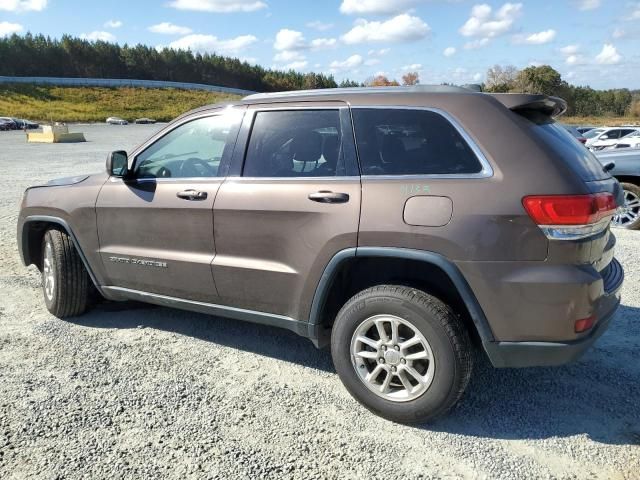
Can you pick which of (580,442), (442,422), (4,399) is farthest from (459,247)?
(4,399)

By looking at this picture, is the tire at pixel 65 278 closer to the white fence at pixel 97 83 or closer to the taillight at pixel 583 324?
the taillight at pixel 583 324

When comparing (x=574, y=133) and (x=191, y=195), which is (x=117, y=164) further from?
(x=574, y=133)

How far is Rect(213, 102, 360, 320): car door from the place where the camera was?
313 centimetres

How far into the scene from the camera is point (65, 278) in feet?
14.4

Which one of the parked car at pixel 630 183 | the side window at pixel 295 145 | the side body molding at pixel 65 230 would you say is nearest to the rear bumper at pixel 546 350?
the side window at pixel 295 145

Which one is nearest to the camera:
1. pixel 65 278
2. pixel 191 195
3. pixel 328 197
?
pixel 328 197

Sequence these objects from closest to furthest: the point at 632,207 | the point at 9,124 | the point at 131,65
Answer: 1. the point at 632,207
2. the point at 9,124
3. the point at 131,65

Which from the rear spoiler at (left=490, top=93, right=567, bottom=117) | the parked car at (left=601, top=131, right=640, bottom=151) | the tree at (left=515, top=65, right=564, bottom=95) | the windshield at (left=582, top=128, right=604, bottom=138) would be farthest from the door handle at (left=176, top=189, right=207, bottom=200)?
the tree at (left=515, top=65, right=564, bottom=95)

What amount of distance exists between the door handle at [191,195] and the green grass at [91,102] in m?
65.3

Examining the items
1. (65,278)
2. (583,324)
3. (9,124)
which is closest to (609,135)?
(583,324)

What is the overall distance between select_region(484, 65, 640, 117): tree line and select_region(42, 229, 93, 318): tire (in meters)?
59.1

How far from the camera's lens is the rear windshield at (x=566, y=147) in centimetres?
285

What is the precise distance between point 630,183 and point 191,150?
655 centimetres

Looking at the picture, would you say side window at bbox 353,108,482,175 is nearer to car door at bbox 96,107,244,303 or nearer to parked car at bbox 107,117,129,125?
car door at bbox 96,107,244,303
